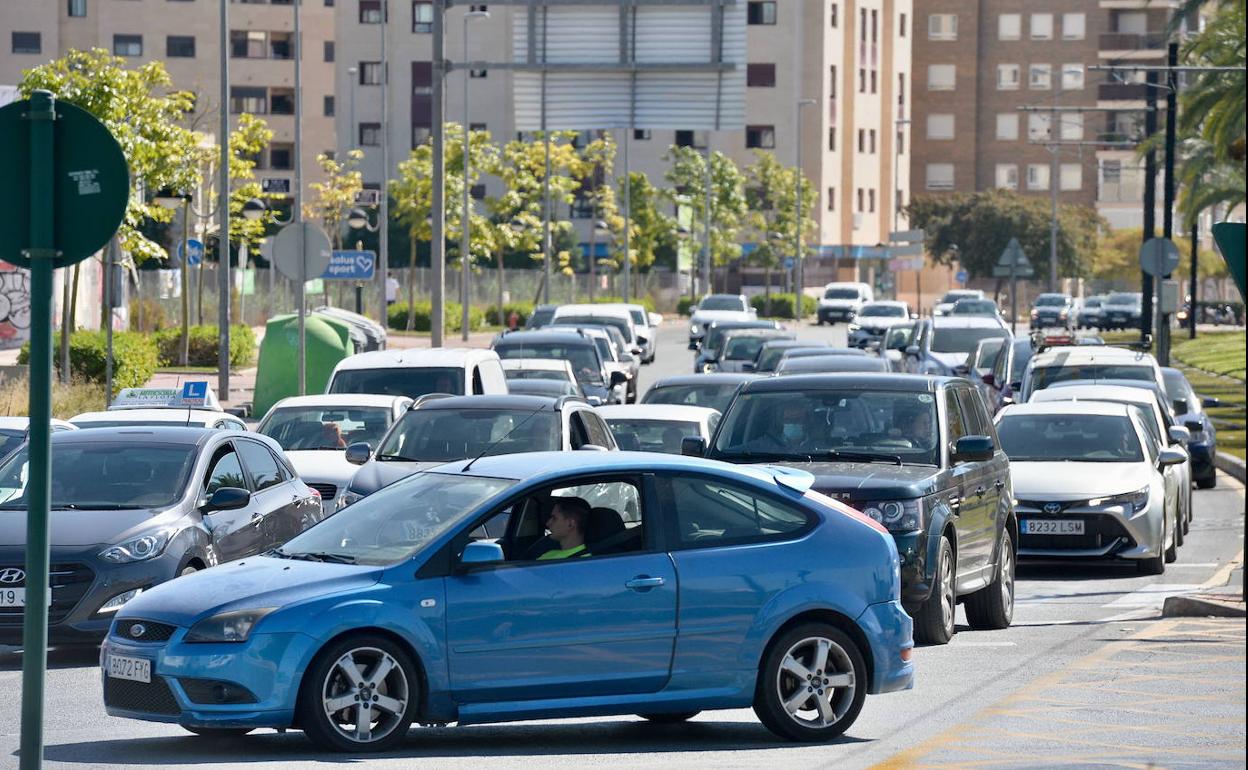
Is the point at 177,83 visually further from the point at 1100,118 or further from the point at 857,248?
the point at 1100,118

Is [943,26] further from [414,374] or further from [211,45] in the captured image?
[414,374]

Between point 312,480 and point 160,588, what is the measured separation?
907cm

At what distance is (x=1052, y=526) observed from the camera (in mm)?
18203

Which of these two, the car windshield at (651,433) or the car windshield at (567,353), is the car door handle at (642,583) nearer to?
the car windshield at (651,433)

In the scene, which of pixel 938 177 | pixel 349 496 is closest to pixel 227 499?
pixel 349 496

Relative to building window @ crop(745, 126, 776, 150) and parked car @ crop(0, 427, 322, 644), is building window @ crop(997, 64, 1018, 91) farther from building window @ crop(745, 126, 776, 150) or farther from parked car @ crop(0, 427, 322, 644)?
parked car @ crop(0, 427, 322, 644)

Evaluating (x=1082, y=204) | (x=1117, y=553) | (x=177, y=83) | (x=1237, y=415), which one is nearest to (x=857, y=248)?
(x=1082, y=204)

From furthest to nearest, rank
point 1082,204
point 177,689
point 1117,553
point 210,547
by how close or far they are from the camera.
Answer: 1. point 1082,204
2. point 1117,553
3. point 210,547
4. point 177,689

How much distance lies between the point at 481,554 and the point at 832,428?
17.5 ft

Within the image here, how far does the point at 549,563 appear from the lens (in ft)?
31.5

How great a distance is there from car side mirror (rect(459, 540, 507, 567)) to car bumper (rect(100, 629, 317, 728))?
0.76m

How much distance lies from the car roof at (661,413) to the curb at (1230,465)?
41.8 feet

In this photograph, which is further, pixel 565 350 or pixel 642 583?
pixel 565 350

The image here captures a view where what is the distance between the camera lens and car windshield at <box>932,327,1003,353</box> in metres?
39.0
